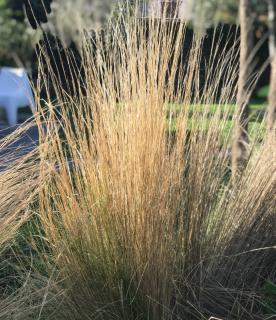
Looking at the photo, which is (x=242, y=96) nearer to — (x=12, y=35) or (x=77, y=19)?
(x=77, y=19)

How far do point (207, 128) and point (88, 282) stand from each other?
764 mm

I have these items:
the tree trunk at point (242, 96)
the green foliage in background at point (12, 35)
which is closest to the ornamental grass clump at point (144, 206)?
the tree trunk at point (242, 96)

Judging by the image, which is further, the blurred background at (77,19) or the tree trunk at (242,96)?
the tree trunk at (242,96)

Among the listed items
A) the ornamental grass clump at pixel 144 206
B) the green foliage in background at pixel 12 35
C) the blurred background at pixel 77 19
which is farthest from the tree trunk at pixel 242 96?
the green foliage in background at pixel 12 35

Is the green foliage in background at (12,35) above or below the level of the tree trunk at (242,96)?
below

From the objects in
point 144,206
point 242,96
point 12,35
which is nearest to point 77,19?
point 144,206

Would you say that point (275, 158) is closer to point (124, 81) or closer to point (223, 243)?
point (223, 243)

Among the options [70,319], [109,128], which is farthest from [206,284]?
[109,128]

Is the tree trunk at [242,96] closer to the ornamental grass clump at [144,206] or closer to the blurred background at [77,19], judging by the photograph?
the blurred background at [77,19]

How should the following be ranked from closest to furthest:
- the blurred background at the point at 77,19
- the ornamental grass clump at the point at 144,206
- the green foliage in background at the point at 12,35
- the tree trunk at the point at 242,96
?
the ornamental grass clump at the point at 144,206 < the blurred background at the point at 77,19 < the tree trunk at the point at 242,96 < the green foliage in background at the point at 12,35

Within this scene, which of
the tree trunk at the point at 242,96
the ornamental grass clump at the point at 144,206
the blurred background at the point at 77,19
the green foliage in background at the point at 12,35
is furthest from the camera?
the green foliage in background at the point at 12,35

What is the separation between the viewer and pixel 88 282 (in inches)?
78.7

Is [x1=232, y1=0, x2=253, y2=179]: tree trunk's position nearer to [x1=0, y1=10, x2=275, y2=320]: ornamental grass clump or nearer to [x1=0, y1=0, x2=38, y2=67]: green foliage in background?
[x1=0, y1=10, x2=275, y2=320]: ornamental grass clump

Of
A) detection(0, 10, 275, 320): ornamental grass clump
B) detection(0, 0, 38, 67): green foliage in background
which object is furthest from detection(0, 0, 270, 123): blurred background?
detection(0, 10, 275, 320): ornamental grass clump
